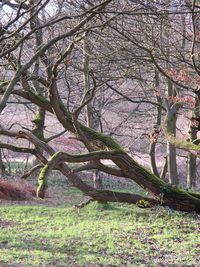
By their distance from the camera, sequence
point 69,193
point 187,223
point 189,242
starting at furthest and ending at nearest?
point 69,193, point 187,223, point 189,242

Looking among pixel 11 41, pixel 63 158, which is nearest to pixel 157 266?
pixel 63 158

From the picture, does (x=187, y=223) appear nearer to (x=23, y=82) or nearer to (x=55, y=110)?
(x=55, y=110)

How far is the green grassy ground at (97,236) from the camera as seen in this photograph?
23.9ft

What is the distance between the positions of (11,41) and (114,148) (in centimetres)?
401

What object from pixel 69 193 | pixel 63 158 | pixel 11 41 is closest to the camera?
pixel 11 41

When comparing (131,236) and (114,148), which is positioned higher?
(114,148)

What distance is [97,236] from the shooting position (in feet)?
28.9

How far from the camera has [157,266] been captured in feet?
22.9

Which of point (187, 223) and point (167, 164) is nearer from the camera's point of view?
point (187, 223)

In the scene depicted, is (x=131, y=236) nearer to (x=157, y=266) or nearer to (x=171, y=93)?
(x=157, y=266)

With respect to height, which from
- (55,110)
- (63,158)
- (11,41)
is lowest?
(63,158)

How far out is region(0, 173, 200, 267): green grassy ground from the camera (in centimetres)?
727

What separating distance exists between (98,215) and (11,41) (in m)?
5.04

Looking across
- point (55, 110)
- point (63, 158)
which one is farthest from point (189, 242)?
point (55, 110)
